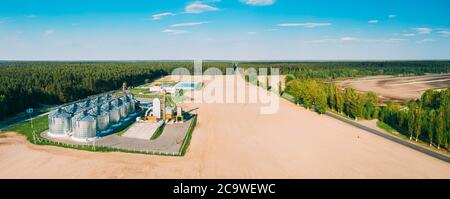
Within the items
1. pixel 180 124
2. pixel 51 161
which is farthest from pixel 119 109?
pixel 51 161

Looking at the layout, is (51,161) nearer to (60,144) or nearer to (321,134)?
(60,144)

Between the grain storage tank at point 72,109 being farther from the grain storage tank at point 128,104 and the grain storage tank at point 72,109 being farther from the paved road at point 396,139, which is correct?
the paved road at point 396,139

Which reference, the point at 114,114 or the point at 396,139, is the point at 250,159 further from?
the point at 114,114

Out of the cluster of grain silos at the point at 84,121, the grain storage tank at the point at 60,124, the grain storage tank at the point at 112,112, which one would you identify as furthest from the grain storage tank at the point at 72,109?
the grain storage tank at the point at 112,112

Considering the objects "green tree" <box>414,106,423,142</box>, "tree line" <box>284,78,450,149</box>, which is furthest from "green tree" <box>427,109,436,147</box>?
"green tree" <box>414,106,423,142</box>

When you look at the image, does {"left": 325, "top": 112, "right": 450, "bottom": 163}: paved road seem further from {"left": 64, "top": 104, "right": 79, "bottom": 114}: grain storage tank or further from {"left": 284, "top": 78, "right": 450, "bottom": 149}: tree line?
→ {"left": 64, "top": 104, "right": 79, "bottom": 114}: grain storage tank

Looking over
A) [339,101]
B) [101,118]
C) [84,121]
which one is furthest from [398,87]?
[84,121]
